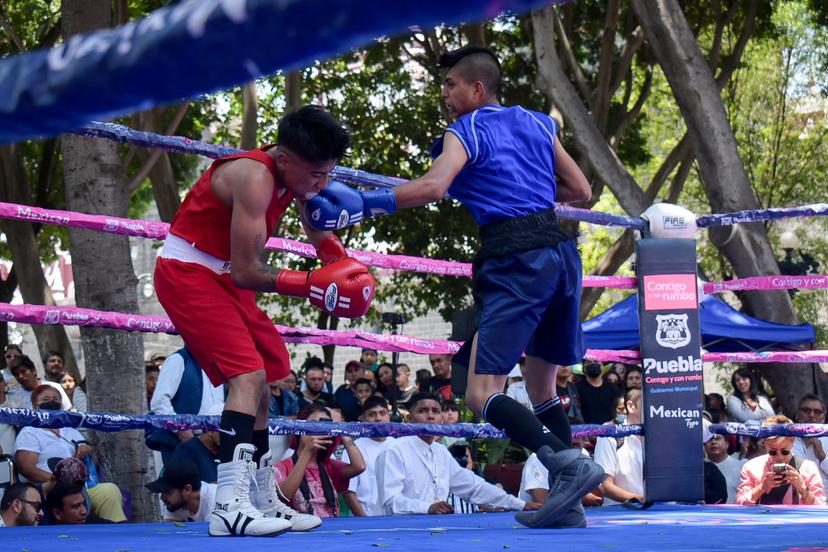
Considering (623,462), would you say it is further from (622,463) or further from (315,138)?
(315,138)

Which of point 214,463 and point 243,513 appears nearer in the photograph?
point 243,513

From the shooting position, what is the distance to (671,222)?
15.4 feet

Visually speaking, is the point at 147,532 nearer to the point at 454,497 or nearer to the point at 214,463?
the point at 214,463

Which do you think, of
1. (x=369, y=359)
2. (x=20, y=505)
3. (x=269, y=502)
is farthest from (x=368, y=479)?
(x=369, y=359)

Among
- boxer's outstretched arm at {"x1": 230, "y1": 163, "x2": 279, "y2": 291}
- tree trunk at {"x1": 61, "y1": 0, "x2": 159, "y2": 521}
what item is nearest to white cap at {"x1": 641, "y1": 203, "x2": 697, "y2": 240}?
boxer's outstretched arm at {"x1": 230, "y1": 163, "x2": 279, "y2": 291}

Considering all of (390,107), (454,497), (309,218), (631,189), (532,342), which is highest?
(390,107)

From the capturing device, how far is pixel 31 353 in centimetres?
3875

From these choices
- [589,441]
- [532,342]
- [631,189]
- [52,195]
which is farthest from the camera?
[52,195]

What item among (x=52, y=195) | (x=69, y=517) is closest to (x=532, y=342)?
(x=69, y=517)

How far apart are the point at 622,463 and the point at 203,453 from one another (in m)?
2.33

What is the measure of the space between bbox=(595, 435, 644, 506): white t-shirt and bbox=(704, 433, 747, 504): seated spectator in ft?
4.06

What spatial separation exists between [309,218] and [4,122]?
1994 mm

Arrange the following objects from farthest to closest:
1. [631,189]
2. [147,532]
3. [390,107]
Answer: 1. [390,107]
2. [631,189]
3. [147,532]

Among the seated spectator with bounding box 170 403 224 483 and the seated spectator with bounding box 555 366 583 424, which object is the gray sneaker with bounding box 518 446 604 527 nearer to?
the seated spectator with bounding box 170 403 224 483
